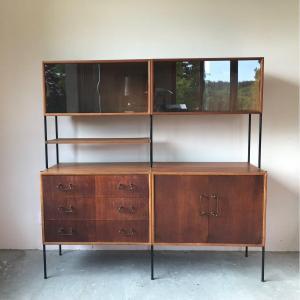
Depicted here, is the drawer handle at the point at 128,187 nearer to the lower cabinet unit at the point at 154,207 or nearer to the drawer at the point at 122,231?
the lower cabinet unit at the point at 154,207

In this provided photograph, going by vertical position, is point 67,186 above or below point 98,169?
below

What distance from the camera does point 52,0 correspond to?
2484 mm

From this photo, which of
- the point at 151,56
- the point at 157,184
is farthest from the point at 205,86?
the point at 157,184

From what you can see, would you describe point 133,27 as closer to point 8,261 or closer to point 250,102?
point 250,102

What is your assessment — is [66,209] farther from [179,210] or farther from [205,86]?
[205,86]

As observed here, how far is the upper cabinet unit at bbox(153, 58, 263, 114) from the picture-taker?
7.22ft

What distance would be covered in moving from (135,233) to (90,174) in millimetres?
525

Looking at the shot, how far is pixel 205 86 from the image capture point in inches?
88.5

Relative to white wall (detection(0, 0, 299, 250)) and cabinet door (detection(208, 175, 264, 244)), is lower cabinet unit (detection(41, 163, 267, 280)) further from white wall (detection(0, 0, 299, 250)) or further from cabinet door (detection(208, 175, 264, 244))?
white wall (detection(0, 0, 299, 250))

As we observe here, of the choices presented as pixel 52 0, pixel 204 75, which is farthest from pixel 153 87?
pixel 52 0

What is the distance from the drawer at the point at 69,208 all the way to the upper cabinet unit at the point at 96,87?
2.06 ft

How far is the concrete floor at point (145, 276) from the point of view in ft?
6.57

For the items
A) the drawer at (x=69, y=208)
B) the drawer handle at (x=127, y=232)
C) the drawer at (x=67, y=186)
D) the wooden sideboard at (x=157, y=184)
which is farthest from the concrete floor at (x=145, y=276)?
the drawer at (x=67, y=186)

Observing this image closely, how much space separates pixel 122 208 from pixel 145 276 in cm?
54
